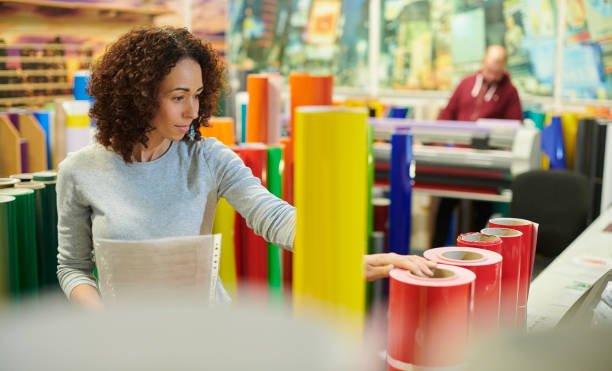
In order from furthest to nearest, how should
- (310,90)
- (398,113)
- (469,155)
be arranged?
(398,113), (469,155), (310,90)

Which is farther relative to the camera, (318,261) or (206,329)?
(318,261)

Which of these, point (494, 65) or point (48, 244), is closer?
point (48, 244)

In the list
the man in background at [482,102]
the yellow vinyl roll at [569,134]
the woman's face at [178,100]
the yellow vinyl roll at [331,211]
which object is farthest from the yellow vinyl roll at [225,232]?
the yellow vinyl roll at [569,134]

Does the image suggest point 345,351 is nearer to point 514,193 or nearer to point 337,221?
point 337,221

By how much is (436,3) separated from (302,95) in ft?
15.2

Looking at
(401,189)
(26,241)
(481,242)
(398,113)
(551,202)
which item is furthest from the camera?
(398,113)

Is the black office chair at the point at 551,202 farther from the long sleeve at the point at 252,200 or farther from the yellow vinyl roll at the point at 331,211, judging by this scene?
the yellow vinyl roll at the point at 331,211

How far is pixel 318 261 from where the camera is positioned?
0.62 meters

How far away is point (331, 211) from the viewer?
0.61 metres

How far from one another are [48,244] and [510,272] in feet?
4.09

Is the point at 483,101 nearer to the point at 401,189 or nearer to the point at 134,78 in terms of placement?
the point at 401,189

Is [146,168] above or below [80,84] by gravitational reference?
below

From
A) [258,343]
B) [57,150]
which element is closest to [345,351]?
[258,343]

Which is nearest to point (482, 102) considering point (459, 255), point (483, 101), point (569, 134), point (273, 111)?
point (483, 101)
